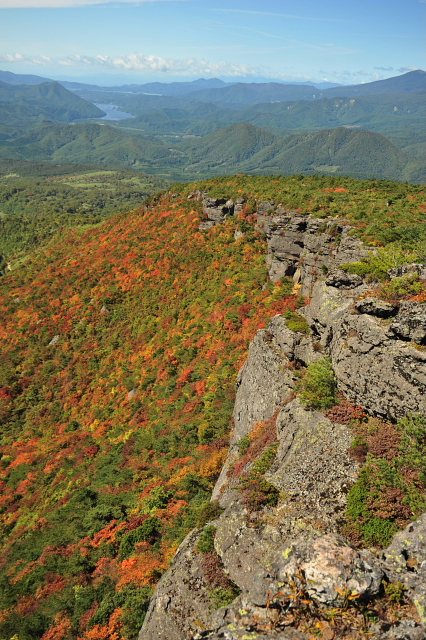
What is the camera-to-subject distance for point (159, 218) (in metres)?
67.5

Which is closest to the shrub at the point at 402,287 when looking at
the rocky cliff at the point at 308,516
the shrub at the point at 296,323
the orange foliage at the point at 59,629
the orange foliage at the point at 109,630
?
the rocky cliff at the point at 308,516

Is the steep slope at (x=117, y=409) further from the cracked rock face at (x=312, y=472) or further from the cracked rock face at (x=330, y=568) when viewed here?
the cracked rock face at (x=330, y=568)

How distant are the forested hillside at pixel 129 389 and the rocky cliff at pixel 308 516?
9.07 ft

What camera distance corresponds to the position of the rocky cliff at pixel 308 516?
9.93 meters

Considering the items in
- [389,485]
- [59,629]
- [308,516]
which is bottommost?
[59,629]

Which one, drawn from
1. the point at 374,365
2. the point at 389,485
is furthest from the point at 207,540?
the point at 374,365

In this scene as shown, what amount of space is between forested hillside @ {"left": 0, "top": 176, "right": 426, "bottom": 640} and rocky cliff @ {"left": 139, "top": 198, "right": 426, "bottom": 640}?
2.76 metres

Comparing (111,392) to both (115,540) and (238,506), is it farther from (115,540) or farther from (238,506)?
(238,506)

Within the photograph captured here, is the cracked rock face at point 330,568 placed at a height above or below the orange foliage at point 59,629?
above

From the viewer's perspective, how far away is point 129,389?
39.8 m

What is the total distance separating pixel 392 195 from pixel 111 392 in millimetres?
40982

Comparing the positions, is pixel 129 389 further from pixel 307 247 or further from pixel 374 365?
pixel 374 365

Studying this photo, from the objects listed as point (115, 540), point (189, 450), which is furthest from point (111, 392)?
point (115, 540)

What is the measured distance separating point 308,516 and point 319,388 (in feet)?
20.8
